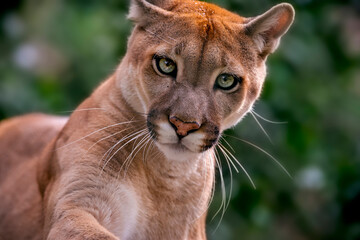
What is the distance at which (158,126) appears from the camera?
3.97 metres

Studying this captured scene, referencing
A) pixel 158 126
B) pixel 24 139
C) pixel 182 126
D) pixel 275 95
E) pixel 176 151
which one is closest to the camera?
pixel 182 126

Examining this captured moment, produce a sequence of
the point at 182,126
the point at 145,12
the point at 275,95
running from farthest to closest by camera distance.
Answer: the point at 275,95, the point at 145,12, the point at 182,126

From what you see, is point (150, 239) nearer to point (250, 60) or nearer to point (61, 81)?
point (250, 60)

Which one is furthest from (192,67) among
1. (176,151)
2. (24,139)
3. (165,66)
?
(24,139)

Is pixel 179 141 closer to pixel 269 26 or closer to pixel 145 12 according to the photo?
pixel 145 12

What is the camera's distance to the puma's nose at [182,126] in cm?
386

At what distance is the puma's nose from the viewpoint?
3.86 m

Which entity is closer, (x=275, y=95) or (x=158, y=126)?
(x=158, y=126)

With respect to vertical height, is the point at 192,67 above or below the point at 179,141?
above

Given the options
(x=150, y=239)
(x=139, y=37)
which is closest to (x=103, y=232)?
(x=150, y=239)

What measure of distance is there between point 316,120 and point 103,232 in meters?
5.48

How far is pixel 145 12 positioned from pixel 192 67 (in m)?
0.60

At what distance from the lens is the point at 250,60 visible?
14.3 ft

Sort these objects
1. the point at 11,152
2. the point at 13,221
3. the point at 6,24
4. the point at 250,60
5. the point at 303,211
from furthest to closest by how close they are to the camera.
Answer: the point at 6,24, the point at 303,211, the point at 11,152, the point at 13,221, the point at 250,60
